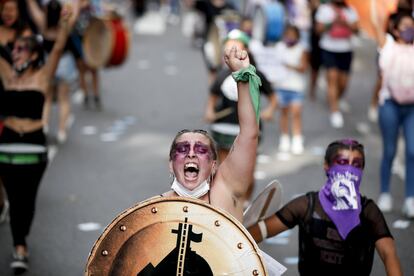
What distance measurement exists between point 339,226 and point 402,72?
332 centimetres

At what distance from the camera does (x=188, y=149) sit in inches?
177

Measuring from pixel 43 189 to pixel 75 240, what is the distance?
179cm

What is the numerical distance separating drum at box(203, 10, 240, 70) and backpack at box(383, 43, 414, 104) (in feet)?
16.8

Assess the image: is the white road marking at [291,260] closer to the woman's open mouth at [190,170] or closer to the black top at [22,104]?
the black top at [22,104]

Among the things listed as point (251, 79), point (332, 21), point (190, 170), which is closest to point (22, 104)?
point (190, 170)

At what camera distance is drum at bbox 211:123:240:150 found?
7.71 meters

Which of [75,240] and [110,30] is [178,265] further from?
[110,30]

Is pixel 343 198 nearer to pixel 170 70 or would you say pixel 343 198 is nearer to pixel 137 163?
pixel 137 163

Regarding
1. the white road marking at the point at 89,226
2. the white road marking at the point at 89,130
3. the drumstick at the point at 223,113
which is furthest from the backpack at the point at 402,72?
the white road marking at the point at 89,130

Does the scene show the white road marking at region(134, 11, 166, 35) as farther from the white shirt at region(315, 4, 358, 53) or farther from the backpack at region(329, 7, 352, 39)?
the backpack at region(329, 7, 352, 39)

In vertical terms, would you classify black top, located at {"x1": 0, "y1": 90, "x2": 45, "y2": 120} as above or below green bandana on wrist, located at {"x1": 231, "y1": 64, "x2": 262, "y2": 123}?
below

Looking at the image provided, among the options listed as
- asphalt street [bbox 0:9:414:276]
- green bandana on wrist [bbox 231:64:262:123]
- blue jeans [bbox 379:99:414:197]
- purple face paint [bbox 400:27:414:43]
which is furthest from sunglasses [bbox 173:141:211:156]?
blue jeans [bbox 379:99:414:197]

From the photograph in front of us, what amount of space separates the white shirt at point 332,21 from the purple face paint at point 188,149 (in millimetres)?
8050

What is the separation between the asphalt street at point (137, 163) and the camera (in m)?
7.33
